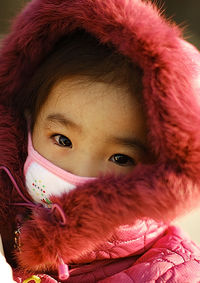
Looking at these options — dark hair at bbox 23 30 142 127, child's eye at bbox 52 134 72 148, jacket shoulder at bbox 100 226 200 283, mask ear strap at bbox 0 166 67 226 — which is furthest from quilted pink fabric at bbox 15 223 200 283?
dark hair at bbox 23 30 142 127

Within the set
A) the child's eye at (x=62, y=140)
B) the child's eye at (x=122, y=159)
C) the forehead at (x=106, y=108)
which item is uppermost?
the forehead at (x=106, y=108)

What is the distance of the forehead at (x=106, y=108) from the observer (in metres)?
1.00

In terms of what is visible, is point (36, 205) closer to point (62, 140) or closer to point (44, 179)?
point (44, 179)

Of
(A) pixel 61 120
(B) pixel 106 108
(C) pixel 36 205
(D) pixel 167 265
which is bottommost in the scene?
(C) pixel 36 205

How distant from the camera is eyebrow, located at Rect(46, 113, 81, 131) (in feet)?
3.37

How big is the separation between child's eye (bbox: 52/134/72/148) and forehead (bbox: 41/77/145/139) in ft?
0.23

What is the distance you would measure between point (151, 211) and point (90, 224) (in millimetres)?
147

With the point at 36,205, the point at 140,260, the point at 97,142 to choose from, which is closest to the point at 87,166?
the point at 97,142

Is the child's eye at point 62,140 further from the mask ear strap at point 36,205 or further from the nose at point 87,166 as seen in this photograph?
the mask ear strap at point 36,205

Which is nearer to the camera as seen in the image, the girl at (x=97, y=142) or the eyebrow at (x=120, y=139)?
the girl at (x=97, y=142)

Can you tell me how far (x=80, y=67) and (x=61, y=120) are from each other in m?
0.14

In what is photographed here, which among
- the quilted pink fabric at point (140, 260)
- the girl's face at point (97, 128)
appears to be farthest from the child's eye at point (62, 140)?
the quilted pink fabric at point (140, 260)

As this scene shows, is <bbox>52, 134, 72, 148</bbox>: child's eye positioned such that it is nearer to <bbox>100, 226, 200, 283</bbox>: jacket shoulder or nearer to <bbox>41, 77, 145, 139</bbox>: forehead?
<bbox>41, 77, 145, 139</bbox>: forehead

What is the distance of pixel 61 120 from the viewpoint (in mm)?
1053
